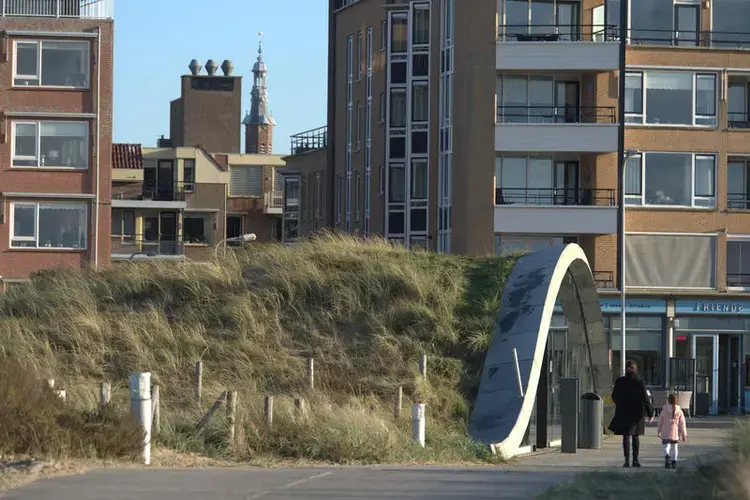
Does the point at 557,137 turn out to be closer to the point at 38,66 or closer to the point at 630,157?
the point at 630,157

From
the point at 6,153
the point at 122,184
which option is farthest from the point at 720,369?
the point at 122,184

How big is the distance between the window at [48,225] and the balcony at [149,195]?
25.5 m

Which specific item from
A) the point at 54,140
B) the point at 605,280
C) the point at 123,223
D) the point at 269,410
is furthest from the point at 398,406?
the point at 123,223

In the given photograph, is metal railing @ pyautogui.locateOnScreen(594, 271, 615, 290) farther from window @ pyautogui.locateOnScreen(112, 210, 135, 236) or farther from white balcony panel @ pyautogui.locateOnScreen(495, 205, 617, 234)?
window @ pyautogui.locateOnScreen(112, 210, 135, 236)

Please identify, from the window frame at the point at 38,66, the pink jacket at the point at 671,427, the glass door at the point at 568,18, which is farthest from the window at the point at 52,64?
the pink jacket at the point at 671,427

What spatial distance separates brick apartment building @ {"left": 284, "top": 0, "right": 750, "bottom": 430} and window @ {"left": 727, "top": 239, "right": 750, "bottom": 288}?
48mm

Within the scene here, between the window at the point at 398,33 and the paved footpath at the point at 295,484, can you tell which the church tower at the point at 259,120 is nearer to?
the window at the point at 398,33

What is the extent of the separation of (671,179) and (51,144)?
71.1 feet

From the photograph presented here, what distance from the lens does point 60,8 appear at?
53.3m

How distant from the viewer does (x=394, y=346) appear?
30.1 meters

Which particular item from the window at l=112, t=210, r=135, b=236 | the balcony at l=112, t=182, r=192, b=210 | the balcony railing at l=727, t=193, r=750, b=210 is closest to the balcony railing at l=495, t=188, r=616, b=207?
the balcony railing at l=727, t=193, r=750, b=210

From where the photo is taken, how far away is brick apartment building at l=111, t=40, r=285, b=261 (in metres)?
79.8

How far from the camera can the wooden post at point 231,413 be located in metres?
20.3

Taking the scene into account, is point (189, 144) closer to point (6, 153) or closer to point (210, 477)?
point (6, 153)
